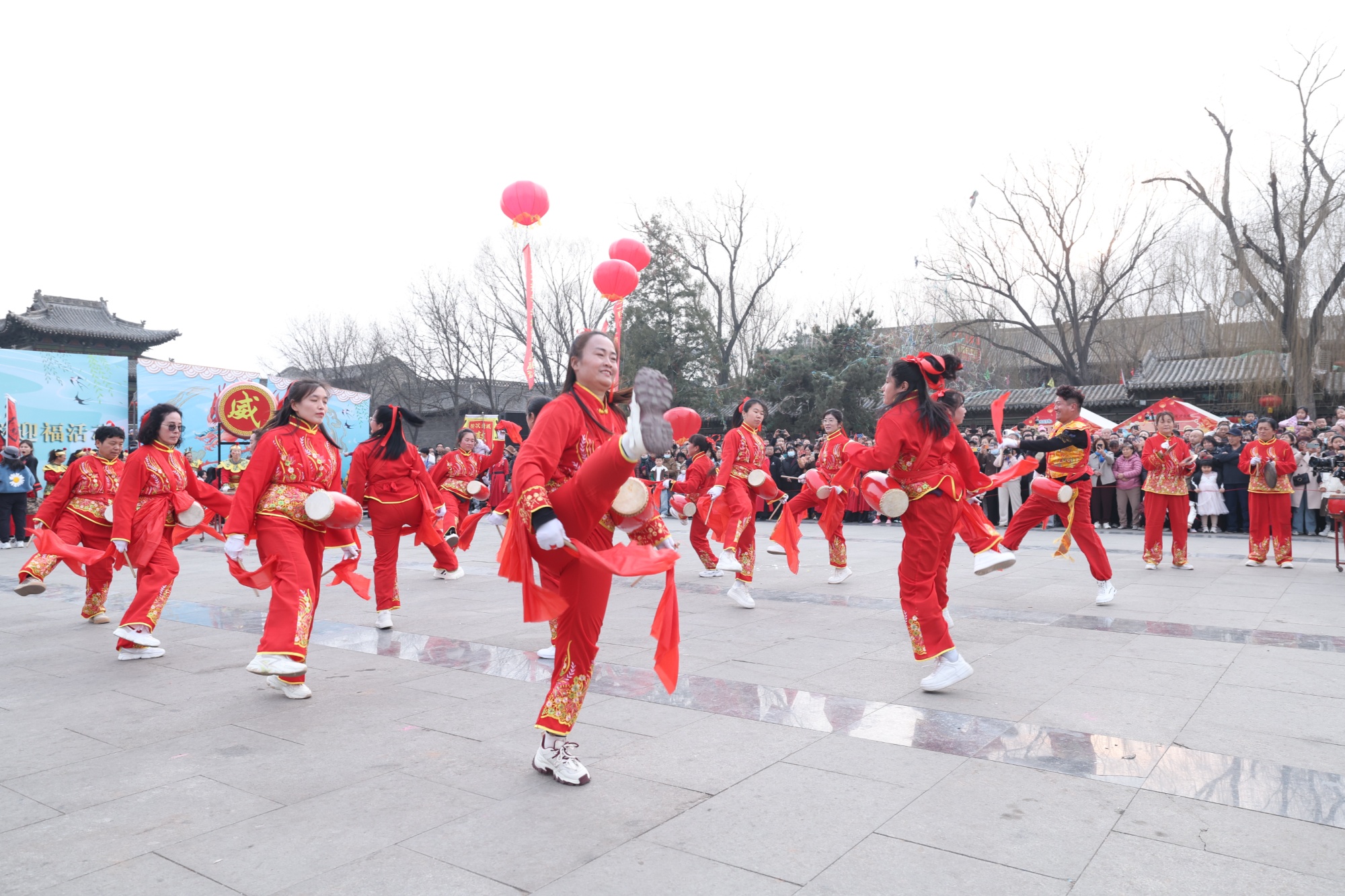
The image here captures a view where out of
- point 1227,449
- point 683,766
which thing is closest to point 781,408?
point 1227,449

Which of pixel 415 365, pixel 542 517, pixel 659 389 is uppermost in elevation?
pixel 415 365

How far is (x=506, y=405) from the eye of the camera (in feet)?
113

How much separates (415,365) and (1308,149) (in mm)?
25587

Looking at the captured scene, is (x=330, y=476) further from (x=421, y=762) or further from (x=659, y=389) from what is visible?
A: (x=659, y=389)

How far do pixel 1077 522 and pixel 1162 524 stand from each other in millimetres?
3240

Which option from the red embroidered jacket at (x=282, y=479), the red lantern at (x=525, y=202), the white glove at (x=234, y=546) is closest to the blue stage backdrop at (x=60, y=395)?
the red lantern at (x=525, y=202)

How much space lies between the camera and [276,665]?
4.42 meters

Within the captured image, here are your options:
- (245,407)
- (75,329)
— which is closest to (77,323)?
(75,329)

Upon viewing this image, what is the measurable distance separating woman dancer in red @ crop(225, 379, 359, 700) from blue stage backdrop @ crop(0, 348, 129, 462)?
52.6 ft

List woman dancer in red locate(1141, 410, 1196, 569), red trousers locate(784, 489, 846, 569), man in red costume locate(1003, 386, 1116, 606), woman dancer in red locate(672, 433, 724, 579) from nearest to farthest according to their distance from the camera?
man in red costume locate(1003, 386, 1116, 606) → red trousers locate(784, 489, 846, 569) → woman dancer in red locate(672, 433, 724, 579) → woman dancer in red locate(1141, 410, 1196, 569)

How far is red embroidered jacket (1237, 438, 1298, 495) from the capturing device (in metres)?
8.88

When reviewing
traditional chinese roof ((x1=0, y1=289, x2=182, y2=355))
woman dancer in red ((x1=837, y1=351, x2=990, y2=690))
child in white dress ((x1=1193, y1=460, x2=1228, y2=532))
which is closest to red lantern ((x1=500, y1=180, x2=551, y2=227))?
woman dancer in red ((x1=837, y1=351, x2=990, y2=690))

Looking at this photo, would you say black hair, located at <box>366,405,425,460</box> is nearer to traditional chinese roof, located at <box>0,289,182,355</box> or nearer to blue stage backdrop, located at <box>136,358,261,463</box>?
blue stage backdrop, located at <box>136,358,261,463</box>

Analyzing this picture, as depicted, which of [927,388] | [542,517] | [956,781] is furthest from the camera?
[927,388]
